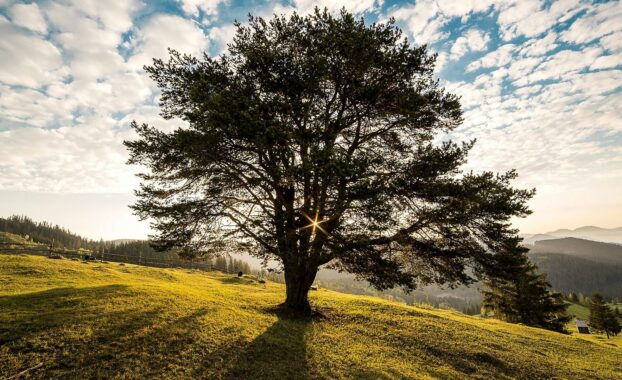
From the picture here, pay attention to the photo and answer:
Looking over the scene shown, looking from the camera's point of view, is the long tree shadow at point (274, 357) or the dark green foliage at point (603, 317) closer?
the long tree shadow at point (274, 357)

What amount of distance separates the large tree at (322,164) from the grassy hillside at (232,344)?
3192 mm

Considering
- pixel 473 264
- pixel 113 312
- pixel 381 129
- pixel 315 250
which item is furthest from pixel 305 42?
pixel 113 312

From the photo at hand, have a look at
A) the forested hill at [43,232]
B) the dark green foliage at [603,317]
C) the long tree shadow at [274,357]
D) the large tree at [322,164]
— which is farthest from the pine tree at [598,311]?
the forested hill at [43,232]

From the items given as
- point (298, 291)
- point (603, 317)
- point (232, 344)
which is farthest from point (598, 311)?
point (232, 344)

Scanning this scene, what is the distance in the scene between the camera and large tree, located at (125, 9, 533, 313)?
13.3 meters

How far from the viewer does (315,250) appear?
50.9 ft

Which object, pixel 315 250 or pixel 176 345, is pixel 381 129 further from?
pixel 176 345

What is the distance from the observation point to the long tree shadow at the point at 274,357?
388 inches

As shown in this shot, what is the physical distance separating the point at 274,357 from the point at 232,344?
1701 mm

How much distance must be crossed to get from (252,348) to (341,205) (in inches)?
253

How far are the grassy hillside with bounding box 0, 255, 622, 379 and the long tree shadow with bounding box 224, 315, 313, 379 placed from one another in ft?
0.13

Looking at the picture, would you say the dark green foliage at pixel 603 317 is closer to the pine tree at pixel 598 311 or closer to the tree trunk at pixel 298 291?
the pine tree at pixel 598 311

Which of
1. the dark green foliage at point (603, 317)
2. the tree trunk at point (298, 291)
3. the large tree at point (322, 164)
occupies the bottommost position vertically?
the dark green foliage at point (603, 317)

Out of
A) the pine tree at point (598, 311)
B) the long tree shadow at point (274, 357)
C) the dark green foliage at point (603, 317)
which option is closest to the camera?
the long tree shadow at point (274, 357)
